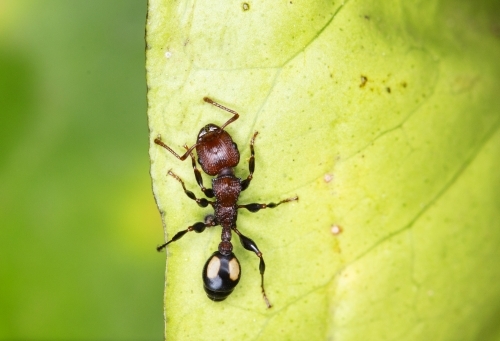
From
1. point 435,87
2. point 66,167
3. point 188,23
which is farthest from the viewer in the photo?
point 66,167

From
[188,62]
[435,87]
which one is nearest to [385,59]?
[435,87]

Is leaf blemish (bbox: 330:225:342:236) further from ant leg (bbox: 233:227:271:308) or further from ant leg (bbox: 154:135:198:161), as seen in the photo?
ant leg (bbox: 154:135:198:161)

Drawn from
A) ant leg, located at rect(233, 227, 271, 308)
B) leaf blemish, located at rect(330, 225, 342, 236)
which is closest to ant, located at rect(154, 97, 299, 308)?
ant leg, located at rect(233, 227, 271, 308)

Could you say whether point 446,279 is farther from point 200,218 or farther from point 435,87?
point 200,218

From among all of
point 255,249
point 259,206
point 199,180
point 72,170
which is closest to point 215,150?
point 199,180

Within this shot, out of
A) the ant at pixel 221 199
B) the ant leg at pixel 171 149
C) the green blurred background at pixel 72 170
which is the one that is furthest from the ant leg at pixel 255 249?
the green blurred background at pixel 72 170

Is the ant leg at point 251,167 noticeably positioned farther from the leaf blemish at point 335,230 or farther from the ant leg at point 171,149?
the leaf blemish at point 335,230
